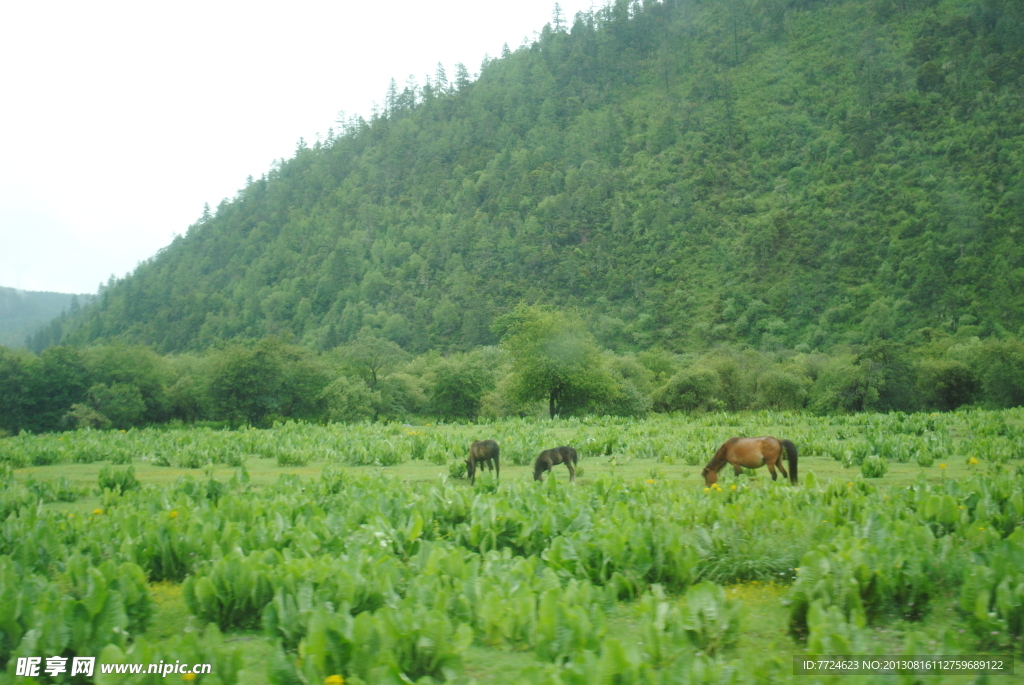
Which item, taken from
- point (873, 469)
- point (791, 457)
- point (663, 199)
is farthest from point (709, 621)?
point (663, 199)

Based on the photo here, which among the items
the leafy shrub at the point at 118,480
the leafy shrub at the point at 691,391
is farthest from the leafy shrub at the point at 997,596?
the leafy shrub at the point at 691,391

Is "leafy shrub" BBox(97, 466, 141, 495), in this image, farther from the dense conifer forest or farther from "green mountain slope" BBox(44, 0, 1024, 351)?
"green mountain slope" BBox(44, 0, 1024, 351)

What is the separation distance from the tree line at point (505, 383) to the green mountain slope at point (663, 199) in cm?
2007

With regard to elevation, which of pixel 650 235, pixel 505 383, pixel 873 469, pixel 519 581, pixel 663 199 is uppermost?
pixel 663 199

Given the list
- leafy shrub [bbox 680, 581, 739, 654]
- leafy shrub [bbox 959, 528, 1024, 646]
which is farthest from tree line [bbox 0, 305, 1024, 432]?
leafy shrub [bbox 680, 581, 739, 654]

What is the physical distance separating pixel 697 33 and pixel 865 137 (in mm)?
60922

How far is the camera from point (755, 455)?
37.7 ft

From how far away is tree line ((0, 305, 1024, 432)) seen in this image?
38.2m

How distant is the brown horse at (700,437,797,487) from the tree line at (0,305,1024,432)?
2603cm

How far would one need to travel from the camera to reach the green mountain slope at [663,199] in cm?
7981

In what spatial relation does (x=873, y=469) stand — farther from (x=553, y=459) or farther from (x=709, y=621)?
(x=709, y=621)

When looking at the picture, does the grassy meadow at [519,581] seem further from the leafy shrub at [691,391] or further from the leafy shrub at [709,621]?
the leafy shrub at [691,391]

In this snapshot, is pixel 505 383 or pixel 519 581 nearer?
pixel 519 581

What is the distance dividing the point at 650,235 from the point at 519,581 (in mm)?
96757
